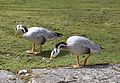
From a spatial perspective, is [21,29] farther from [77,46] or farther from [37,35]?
[77,46]

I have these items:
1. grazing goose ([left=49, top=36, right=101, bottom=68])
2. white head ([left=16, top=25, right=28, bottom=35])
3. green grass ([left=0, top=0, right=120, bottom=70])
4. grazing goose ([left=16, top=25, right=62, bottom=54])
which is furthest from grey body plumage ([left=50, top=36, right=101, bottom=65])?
white head ([left=16, top=25, right=28, bottom=35])

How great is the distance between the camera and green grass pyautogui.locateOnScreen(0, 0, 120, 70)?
8.68 meters

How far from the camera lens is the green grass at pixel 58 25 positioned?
342 inches

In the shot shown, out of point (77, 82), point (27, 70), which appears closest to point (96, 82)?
point (77, 82)

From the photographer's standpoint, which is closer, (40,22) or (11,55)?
(11,55)

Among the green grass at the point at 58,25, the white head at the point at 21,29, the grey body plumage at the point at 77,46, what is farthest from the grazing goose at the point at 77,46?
the white head at the point at 21,29

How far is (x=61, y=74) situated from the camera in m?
7.05

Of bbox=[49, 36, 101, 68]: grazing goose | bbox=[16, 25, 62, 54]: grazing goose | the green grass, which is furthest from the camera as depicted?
bbox=[16, 25, 62, 54]: grazing goose

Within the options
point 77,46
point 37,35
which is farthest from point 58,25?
point 77,46

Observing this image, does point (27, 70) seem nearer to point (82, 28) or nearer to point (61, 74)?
point (61, 74)

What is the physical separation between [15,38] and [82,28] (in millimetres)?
2774

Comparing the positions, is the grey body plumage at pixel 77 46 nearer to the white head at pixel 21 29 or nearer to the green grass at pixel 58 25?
the green grass at pixel 58 25

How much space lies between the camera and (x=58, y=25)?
13148mm

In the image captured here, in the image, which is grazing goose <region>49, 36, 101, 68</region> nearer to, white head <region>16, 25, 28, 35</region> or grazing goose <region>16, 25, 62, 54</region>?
grazing goose <region>16, 25, 62, 54</region>
